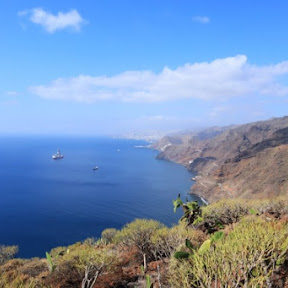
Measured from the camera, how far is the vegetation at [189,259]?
14609mm

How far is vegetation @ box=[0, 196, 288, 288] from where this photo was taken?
14609mm

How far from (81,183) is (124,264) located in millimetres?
133861

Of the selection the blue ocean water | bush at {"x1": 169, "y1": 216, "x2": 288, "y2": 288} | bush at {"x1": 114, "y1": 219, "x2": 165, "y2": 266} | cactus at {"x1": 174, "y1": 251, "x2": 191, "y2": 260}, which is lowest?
the blue ocean water

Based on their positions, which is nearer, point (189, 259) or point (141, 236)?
point (189, 259)

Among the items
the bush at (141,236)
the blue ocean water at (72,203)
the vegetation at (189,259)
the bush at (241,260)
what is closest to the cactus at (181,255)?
the vegetation at (189,259)

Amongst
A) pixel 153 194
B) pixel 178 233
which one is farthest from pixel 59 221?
pixel 178 233

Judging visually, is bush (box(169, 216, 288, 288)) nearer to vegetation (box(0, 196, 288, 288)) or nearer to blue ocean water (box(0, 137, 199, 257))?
vegetation (box(0, 196, 288, 288))

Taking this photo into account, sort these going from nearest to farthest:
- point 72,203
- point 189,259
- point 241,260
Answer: point 241,260 → point 189,259 → point 72,203

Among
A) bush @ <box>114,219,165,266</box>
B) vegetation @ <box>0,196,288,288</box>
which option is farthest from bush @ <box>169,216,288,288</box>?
bush @ <box>114,219,165,266</box>

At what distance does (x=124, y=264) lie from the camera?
97.7 feet

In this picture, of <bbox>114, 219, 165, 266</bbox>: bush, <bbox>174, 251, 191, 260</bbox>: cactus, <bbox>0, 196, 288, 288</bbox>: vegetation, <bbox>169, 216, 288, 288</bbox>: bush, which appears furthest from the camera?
<bbox>114, 219, 165, 266</bbox>: bush

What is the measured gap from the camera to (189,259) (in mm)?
18781

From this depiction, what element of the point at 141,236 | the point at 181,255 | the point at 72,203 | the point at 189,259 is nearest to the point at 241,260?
the point at 181,255

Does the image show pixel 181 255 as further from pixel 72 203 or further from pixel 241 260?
pixel 72 203
